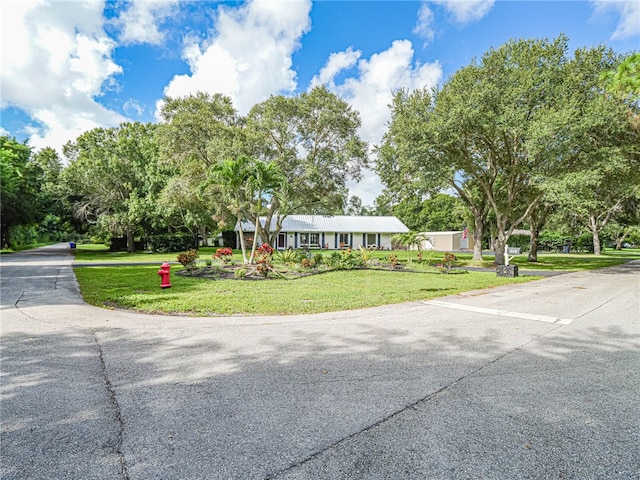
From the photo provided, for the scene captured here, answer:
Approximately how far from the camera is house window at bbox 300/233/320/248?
1481 inches

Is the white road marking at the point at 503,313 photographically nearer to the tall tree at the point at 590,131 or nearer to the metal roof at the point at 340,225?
the tall tree at the point at 590,131

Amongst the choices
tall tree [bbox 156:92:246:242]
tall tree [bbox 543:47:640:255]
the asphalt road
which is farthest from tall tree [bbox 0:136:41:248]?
tall tree [bbox 543:47:640:255]

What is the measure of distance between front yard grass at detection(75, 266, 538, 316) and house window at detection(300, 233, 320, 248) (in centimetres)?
2493

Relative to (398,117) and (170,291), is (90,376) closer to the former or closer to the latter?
(170,291)

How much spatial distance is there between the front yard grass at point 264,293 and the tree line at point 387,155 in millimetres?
4338

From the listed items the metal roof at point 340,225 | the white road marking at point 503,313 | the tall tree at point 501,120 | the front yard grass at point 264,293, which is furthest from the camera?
the metal roof at point 340,225

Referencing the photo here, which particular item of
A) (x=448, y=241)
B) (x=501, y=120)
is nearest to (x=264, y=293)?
(x=501, y=120)

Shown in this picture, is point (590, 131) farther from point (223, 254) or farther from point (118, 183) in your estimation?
point (118, 183)

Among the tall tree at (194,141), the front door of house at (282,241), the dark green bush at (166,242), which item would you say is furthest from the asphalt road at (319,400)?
the front door of house at (282,241)

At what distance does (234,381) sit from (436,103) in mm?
17591

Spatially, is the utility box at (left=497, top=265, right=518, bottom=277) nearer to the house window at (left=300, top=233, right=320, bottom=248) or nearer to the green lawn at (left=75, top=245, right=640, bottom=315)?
the green lawn at (left=75, top=245, right=640, bottom=315)

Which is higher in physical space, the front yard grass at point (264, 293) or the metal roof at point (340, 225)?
the metal roof at point (340, 225)

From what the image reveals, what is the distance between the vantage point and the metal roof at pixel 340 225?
122ft

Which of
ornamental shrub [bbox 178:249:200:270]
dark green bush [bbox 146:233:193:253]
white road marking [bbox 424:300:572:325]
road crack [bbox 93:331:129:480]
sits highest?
dark green bush [bbox 146:233:193:253]
